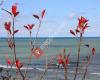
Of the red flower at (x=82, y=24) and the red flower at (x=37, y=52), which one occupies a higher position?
the red flower at (x=82, y=24)

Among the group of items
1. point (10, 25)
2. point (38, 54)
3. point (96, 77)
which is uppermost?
point (10, 25)

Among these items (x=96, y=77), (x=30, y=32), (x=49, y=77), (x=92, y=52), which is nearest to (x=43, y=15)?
(x=30, y=32)

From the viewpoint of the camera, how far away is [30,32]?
15.3 ft

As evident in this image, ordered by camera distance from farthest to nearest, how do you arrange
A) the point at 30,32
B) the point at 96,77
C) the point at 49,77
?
the point at 96,77, the point at 49,77, the point at 30,32

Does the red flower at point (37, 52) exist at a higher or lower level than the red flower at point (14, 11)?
lower

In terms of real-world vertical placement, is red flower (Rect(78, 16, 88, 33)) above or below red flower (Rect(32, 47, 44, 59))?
above

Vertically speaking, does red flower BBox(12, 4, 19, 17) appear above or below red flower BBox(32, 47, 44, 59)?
above

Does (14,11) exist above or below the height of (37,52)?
above

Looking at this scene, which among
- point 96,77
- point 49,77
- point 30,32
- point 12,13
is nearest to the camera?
point 12,13

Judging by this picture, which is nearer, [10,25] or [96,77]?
[10,25]

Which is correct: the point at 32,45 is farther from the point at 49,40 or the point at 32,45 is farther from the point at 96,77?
the point at 96,77

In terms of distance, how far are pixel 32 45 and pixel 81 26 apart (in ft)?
1.96

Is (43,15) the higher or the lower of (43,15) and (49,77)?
the higher

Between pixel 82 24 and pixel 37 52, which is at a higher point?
pixel 82 24
